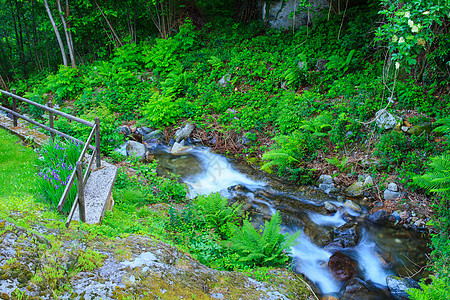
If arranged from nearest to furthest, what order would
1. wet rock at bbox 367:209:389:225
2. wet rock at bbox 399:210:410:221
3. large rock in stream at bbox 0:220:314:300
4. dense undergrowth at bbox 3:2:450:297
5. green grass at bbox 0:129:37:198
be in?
large rock in stream at bbox 0:220:314:300, green grass at bbox 0:129:37:198, wet rock at bbox 399:210:410:221, wet rock at bbox 367:209:389:225, dense undergrowth at bbox 3:2:450:297

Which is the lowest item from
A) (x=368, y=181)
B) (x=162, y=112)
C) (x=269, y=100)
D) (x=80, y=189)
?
(x=368, y=181)

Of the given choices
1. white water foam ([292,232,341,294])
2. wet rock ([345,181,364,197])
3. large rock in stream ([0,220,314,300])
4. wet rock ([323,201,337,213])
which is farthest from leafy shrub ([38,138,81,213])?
wet rock ([345,181,364,197])

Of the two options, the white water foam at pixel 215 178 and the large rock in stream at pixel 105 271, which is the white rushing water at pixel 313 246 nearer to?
the white water foam at pixel 215 178

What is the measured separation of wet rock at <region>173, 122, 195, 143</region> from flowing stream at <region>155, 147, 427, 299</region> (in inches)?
52.7

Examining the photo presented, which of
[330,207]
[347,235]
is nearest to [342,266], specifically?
Answer: [347,235]

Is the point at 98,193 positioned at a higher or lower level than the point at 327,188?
higher

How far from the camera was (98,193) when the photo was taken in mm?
5270

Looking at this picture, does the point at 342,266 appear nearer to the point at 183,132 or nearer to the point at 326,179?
the point at 326,179

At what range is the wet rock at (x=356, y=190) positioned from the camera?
7.67m

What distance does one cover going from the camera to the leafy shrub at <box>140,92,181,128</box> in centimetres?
1145

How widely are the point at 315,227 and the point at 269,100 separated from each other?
5493 mm

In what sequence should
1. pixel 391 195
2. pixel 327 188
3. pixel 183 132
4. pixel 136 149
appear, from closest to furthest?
pixel 391 195
pixel 327 188
pixel 136 149
pixel 183 132

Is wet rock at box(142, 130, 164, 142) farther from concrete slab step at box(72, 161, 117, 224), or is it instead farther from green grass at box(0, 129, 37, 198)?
concrete slab step at box(72, 161, 117, 224)

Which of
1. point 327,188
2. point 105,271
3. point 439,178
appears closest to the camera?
point 105,271
